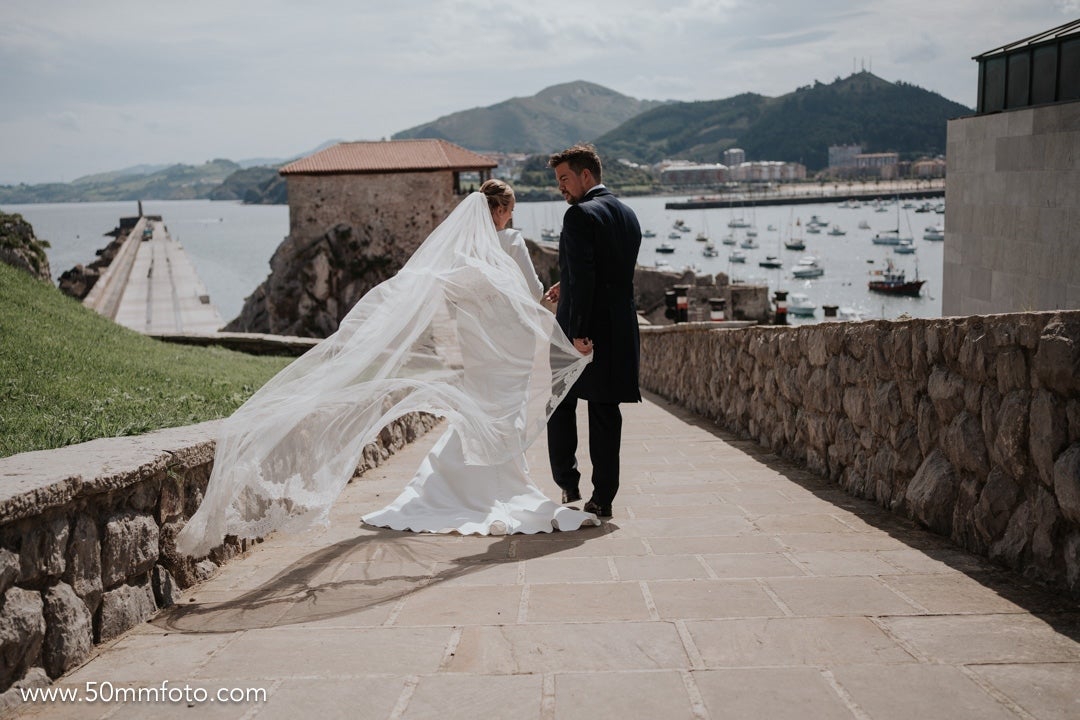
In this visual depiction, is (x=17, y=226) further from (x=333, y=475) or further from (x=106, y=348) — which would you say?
(x=333, y=475)

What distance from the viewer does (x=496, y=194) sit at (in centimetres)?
569

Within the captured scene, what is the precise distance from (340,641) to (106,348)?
5.45 metres

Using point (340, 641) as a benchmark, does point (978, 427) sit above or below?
above

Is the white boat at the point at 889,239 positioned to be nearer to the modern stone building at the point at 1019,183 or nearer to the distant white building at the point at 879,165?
the distant white building at the point at 879,165

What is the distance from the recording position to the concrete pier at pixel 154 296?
109 feet

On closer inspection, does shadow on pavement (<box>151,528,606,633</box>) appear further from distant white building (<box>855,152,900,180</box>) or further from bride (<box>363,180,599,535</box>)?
distant white building (<box>855,152,900,180</box>)

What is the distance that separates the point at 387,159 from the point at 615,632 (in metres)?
47.5

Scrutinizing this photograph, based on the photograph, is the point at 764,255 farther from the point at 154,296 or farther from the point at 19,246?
the point at 19,246

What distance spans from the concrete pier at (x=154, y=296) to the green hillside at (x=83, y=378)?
13.2 metres

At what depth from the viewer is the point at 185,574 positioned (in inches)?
144

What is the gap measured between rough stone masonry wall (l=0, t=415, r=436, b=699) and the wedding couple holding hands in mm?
504

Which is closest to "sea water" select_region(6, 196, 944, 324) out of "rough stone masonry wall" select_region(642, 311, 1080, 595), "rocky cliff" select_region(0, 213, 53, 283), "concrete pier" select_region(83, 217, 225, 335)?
"concrete pier" select_region(83, 217, 225, 335)

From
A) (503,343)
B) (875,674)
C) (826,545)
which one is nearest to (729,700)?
(875,674)

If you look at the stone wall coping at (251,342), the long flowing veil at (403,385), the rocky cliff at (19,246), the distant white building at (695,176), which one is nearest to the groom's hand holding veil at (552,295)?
the long flowing veil at (403,385)
